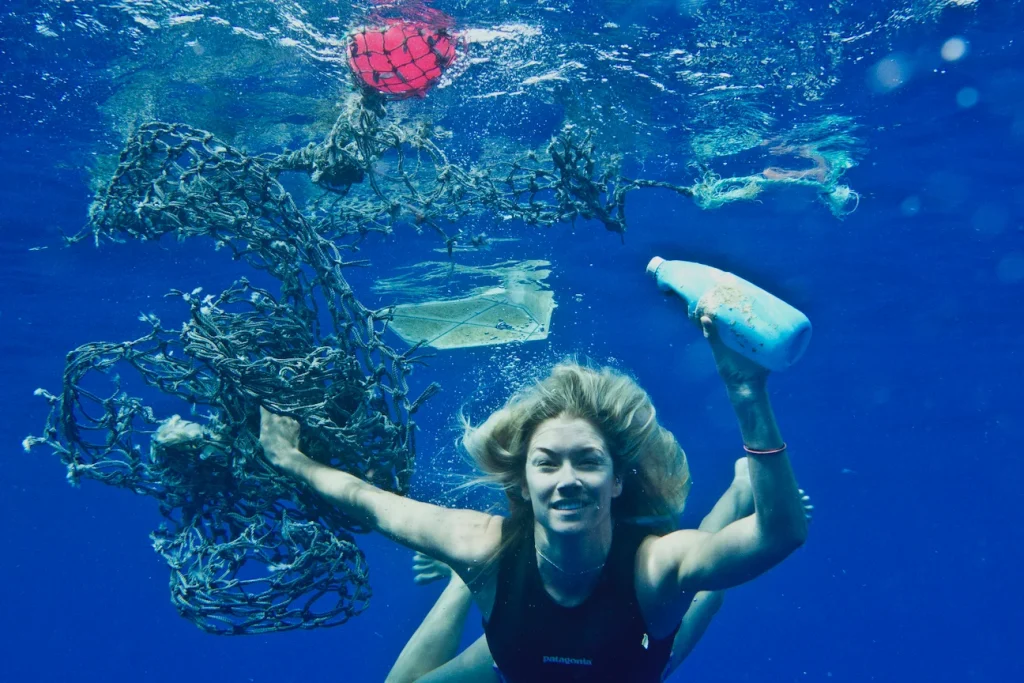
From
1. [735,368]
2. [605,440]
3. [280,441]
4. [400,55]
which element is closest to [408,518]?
[280,441]

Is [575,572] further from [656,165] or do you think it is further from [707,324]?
[656,165]

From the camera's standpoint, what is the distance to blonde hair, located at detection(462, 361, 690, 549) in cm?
444

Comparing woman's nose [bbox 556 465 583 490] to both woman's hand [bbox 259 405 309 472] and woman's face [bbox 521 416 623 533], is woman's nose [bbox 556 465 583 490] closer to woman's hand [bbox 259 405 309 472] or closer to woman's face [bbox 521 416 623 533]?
woman's face [bbox 521 416 623 533]

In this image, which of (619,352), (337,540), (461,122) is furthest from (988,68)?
(619,352)

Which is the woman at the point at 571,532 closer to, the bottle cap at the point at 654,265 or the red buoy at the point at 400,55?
the bottle cap at the point at 654,265

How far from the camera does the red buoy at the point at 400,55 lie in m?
8.07

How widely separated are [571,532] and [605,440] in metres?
0.73

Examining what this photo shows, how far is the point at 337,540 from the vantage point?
462cm

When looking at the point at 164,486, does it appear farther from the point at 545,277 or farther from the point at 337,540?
the point at 545,277

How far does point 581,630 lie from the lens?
13.5ft

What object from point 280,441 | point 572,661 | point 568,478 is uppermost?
point 280,441

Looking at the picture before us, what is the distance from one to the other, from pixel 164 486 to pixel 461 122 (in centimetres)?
832

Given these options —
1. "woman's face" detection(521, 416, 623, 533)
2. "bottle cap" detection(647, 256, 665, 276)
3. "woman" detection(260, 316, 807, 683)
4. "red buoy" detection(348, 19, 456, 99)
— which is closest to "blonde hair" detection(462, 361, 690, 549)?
"woman" detection(260, 316, 807, 683)

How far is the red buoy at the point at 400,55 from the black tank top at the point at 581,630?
645 cm
